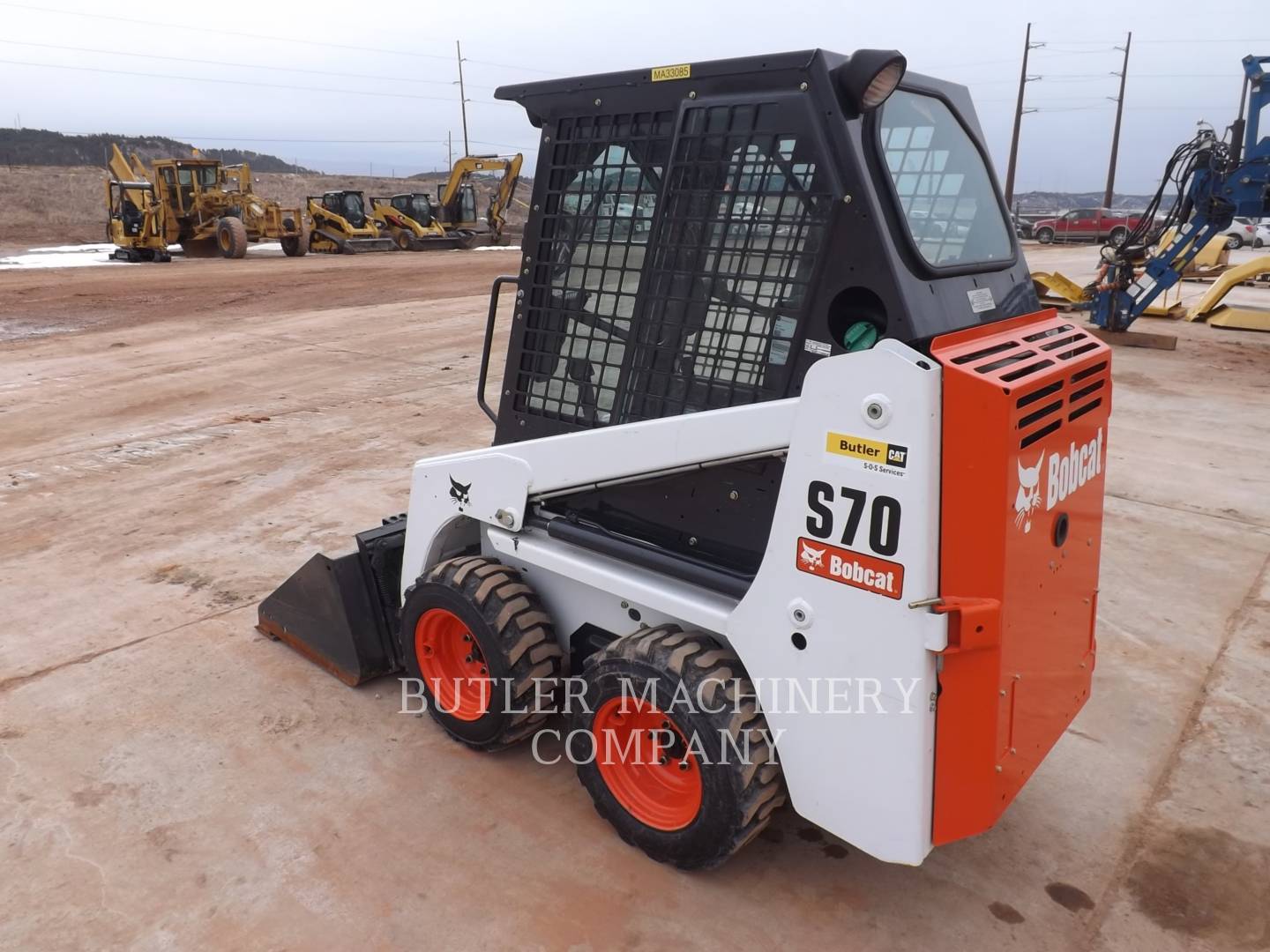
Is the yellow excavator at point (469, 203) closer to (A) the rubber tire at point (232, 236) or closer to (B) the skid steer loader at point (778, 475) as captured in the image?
(A) the rubber tire at point (232, 236)

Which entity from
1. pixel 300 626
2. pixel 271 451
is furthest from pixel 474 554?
pixel 271 451

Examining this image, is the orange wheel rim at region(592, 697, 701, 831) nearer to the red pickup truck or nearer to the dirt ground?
the dirt ground

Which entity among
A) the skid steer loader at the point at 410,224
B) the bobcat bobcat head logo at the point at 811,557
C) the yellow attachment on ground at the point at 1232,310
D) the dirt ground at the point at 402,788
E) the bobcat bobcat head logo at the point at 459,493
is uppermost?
the skid steer loader at the point at 410,224

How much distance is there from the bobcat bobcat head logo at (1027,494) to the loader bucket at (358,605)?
8.00 feet

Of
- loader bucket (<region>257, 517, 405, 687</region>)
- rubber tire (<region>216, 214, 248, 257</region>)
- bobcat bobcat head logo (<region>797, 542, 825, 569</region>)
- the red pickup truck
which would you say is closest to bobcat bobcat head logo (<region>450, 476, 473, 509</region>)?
loader bucket (<region>257, 517, 405, 687</region>)

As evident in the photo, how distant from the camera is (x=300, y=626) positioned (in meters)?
4.16

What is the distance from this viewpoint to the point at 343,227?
2586 cm

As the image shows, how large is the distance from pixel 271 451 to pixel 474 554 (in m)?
4.42

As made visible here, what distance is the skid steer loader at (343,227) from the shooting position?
1017 inches

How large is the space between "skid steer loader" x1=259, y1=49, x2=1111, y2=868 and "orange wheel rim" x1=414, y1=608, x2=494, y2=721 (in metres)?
0.03

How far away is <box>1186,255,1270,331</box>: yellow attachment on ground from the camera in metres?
14.2

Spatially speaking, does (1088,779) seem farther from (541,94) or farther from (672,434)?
(541,94)

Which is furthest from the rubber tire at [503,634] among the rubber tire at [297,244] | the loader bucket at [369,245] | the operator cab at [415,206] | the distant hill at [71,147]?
the distant hill at [71,147]

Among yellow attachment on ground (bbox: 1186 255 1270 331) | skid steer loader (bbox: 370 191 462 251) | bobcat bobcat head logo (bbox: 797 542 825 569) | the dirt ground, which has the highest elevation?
skid steer loader (bbox: 370 191 462 251)
